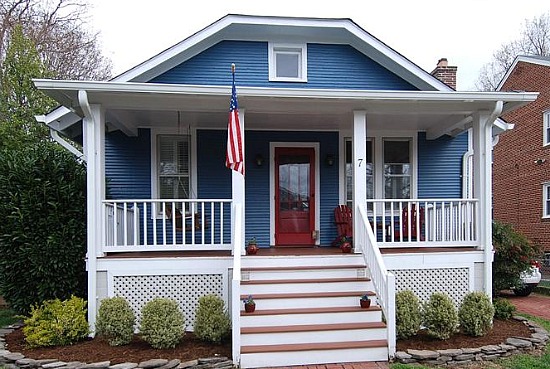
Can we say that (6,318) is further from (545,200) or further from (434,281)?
(545,200)

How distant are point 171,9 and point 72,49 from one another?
4.73 meters

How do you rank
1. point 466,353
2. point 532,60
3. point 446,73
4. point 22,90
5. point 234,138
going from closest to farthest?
point 466,353, point 234,138, point 446,73, point 22,90, point 532,60

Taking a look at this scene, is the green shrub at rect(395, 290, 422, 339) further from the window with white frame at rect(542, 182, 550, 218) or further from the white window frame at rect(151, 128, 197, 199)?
the window with white frame at rect(542, 182, 550, 218)

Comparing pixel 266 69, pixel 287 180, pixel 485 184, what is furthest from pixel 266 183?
pixel 485 184

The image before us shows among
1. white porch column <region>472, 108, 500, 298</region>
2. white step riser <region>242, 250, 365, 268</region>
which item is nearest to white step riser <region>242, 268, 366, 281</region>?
white step riser <region>242, 250, 365, 268</region>

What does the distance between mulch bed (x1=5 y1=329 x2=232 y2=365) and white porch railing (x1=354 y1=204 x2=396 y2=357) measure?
1.98 meters

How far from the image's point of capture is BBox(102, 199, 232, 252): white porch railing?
6512 mm

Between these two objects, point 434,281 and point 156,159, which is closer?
point 434,281

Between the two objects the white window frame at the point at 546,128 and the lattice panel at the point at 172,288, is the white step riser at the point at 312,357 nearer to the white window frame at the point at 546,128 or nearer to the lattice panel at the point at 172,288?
the lattice panel at the point at 172,288

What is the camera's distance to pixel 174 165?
8883mm

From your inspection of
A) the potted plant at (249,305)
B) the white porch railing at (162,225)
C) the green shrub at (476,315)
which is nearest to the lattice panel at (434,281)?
the green shrub at (476,315)

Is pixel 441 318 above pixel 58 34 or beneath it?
beneath

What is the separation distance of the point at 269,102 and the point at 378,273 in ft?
9.65

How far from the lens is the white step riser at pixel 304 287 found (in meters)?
6.14
